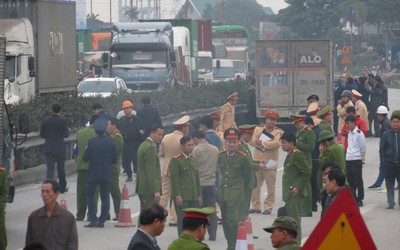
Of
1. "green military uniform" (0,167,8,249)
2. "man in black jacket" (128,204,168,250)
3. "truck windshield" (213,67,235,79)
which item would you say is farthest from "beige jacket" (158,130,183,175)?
"truck windshield" (213,67,235,79)

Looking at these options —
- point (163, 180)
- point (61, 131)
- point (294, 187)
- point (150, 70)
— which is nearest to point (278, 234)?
point (294, 187)

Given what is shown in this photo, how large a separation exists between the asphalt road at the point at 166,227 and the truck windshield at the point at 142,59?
18236 millimetres

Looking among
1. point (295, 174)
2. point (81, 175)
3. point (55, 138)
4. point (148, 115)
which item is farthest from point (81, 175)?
point (148, 115)

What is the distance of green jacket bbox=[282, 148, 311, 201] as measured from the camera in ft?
49.2

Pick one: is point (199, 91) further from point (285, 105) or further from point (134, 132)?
point (134, 132)

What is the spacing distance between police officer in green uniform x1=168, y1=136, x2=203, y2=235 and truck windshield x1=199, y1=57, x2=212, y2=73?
39969 millimetres

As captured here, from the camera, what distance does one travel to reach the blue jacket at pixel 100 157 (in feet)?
57.0

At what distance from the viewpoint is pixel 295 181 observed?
15.1m

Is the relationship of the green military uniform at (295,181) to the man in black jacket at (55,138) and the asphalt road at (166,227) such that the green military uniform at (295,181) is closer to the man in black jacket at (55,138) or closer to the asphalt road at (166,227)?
the asphalt road at (166,227)

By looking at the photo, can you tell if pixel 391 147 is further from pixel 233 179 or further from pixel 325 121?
pixel 233 179

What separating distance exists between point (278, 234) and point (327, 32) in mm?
105581

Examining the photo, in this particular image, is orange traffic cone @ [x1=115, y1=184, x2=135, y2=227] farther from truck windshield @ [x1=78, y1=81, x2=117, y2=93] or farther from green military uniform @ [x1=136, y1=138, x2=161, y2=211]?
truck windshield @ [x1=78, y1=81, x2=117, y2=93]

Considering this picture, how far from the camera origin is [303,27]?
371 feet

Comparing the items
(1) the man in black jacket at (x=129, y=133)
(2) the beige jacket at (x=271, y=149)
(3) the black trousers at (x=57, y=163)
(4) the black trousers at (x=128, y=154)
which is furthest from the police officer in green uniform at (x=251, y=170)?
(4) the black trousers at (x=128, y=154)
